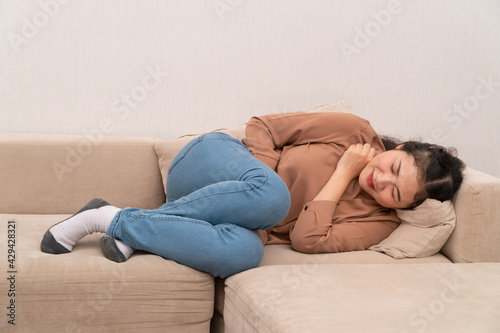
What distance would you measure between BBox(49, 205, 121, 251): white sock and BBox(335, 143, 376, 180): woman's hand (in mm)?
801

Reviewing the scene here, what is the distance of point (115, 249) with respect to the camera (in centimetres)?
161

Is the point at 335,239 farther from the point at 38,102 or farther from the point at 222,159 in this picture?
the point at 38,102

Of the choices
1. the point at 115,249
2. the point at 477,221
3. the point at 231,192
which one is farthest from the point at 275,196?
the point at 477,221

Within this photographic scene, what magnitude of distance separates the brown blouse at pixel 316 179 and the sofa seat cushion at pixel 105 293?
0.41 meters

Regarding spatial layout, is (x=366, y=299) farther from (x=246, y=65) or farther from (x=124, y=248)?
(x=246, y=65)

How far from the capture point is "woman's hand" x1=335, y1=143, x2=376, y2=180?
77.7 inches

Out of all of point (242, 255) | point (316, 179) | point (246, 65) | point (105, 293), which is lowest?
point (105, 293)

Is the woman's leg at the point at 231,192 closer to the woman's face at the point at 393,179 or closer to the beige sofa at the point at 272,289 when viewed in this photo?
the beige sofa at the point at 272,289

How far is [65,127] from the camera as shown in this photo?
244 cm

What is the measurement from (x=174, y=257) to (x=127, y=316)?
0.21 metres

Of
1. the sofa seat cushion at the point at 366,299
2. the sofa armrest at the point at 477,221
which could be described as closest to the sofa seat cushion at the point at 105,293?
the sofa seat cushion at the point at 366,299

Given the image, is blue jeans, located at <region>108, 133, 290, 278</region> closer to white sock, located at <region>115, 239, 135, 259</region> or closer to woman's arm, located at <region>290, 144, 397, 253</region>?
white sock, located at <region>115, 239, 135, 259</region>

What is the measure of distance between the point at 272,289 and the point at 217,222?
0.99ft

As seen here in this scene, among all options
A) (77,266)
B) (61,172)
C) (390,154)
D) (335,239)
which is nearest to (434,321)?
(335,239)
